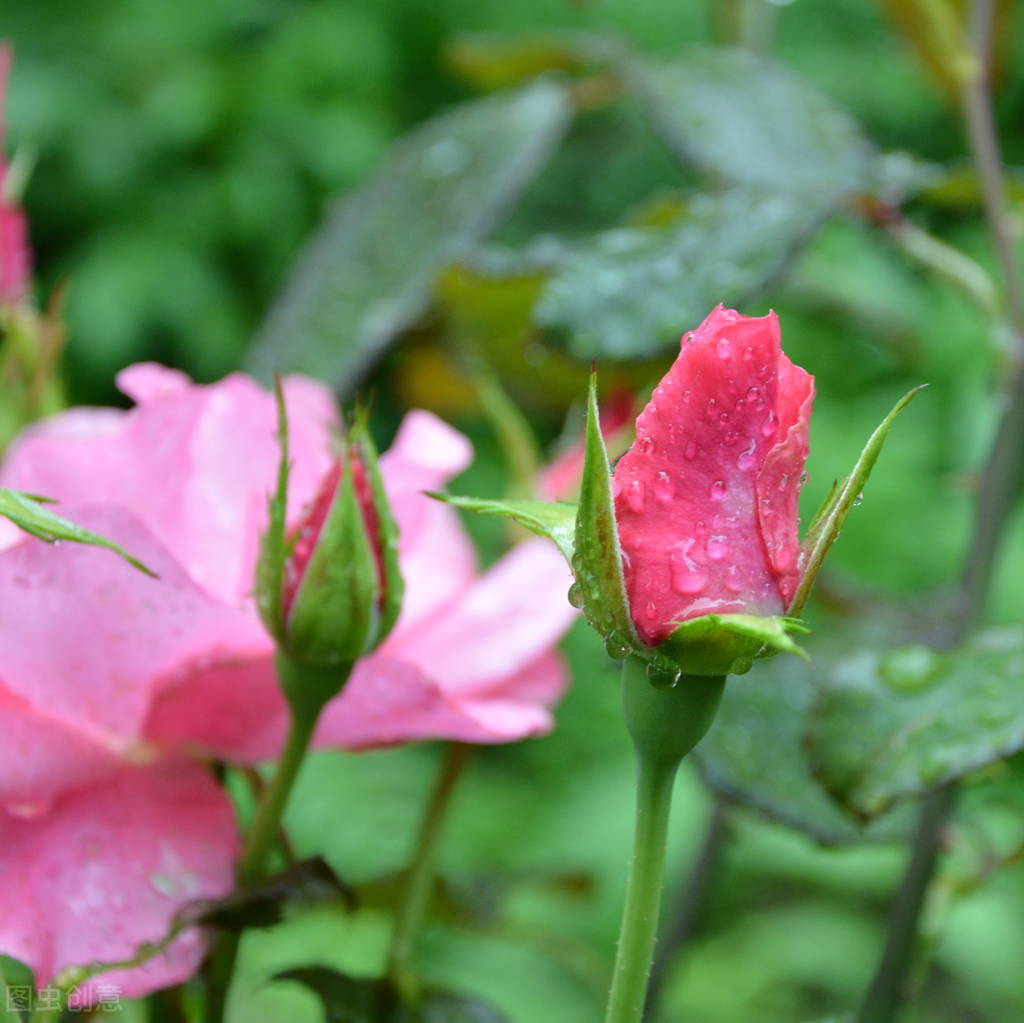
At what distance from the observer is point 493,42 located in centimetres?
55

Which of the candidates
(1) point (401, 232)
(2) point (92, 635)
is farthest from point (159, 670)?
(1) point (401, 232)

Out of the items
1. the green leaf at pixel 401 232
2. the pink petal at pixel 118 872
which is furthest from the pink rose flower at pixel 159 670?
the green leaf at pixel 401 232

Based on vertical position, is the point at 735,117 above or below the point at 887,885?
above

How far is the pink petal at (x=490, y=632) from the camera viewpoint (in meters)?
0.27

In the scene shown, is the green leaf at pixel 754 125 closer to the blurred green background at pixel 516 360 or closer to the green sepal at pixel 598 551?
the blurred green background at pixel 516 360

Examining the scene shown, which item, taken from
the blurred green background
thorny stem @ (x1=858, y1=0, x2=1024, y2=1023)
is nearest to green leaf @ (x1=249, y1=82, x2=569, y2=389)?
the blurred green background

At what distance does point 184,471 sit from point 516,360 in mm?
187

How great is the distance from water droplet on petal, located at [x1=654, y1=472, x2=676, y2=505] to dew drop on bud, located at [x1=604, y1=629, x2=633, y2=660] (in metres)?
0.02

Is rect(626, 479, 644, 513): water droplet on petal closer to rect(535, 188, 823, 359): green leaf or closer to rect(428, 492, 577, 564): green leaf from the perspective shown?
rect(428, 492, 577, 564): green leaf

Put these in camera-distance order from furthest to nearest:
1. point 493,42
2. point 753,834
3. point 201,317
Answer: point 201,317 → point 753,834 → point 493,42

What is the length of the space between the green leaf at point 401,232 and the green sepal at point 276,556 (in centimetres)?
17

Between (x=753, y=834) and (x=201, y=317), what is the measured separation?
3.68 ft

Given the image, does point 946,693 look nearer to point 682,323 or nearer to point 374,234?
point 682,323

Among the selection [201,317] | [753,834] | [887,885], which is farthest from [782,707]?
[201,317]
